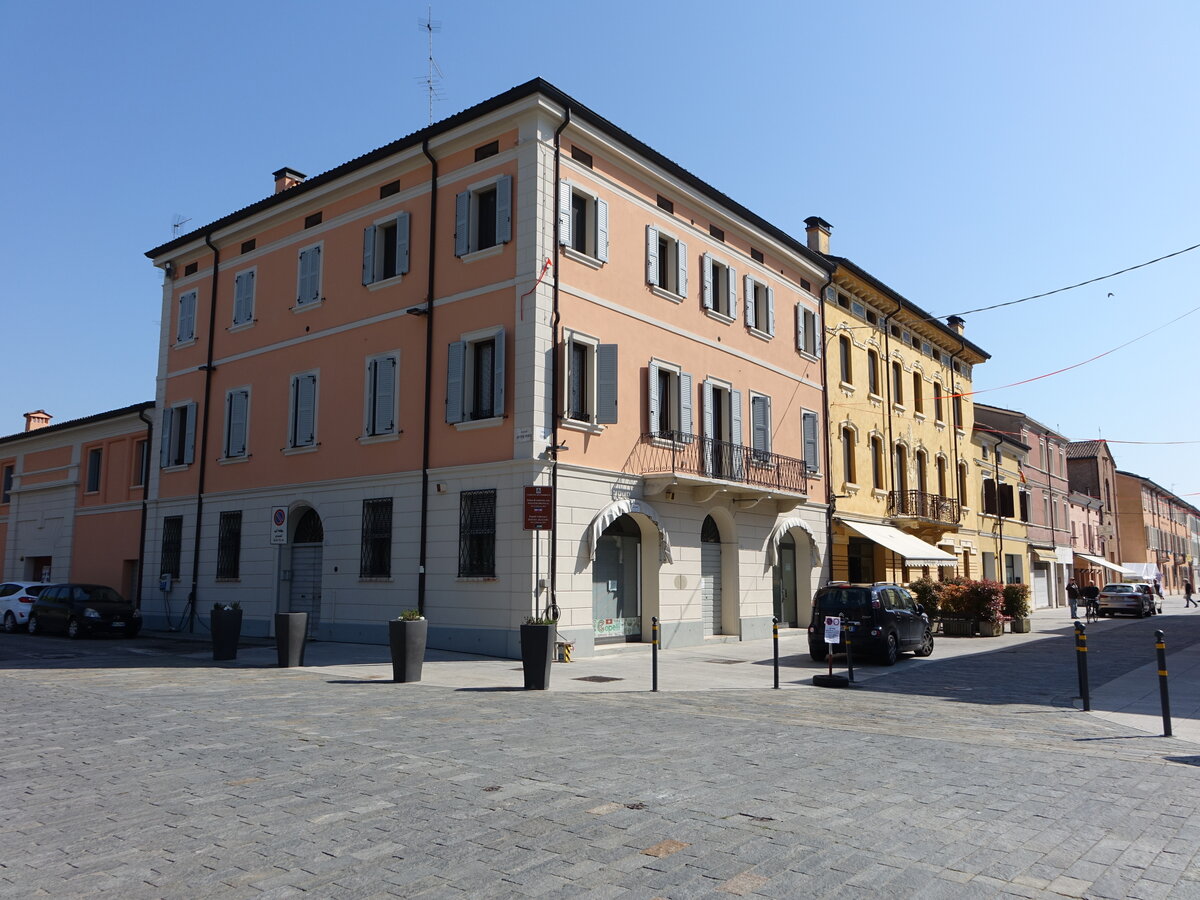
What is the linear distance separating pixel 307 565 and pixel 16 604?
1058 cm

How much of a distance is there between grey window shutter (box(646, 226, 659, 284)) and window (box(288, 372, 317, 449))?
8541mm

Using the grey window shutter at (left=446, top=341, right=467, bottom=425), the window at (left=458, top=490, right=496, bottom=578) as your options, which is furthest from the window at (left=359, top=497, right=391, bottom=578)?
the grey window shutter at (left=446, top=341, right=467, bottom=425)

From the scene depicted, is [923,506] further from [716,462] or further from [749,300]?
[716,462]

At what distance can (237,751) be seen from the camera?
7879 millimetres

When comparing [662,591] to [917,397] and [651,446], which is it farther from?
[917,397]

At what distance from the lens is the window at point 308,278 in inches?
872

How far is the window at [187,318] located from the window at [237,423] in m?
3.29

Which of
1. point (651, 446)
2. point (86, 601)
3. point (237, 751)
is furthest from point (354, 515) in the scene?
point (237, 751)

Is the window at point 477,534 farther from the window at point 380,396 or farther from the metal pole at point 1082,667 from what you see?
the metal pole at point 1082,667

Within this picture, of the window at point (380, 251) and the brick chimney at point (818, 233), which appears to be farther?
the brick chimney at point (818, 233)

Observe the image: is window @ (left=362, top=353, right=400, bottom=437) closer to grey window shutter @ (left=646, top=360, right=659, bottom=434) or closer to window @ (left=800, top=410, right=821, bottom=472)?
grey window shutter @ (left=646, top=360, right=659, bottom=434)

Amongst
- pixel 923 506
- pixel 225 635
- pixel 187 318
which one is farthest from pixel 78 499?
pixel 923 506

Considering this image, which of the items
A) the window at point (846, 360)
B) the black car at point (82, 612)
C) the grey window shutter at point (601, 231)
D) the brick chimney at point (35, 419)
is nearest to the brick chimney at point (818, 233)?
the window at point (846, 360)

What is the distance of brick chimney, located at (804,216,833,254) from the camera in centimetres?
3053
